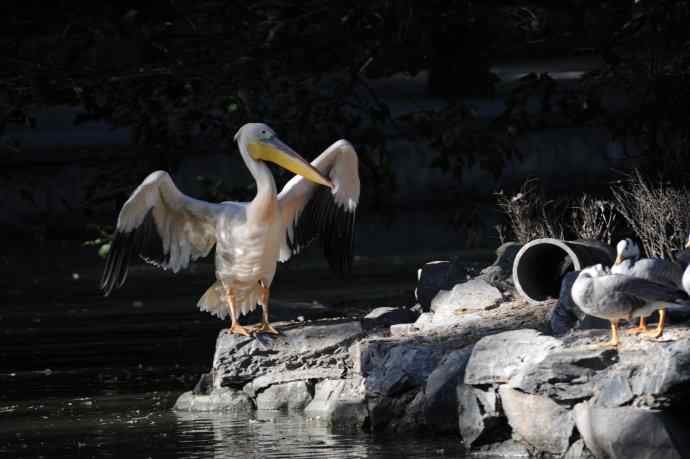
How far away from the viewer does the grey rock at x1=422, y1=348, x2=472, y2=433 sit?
28.0 ft

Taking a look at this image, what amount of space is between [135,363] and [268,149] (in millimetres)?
2445

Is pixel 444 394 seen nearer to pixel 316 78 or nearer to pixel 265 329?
pixel 265 329

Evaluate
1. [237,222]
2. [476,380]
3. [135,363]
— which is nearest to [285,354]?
[237,222]

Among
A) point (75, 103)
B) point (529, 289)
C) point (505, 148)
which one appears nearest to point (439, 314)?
point (529, 289)

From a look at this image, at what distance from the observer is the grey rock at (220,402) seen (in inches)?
387

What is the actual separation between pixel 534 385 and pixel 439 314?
2596 millimetres

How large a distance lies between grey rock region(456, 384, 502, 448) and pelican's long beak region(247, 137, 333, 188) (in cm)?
238

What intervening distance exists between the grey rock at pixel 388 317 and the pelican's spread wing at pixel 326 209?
499mm

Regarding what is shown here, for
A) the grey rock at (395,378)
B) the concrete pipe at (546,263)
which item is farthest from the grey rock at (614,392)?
the concrete pipe at (546,263)

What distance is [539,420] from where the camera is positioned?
25.4ft

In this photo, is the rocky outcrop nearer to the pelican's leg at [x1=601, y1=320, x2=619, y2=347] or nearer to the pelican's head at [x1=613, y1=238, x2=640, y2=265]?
the pelican's leg at [x1=601, y1=320, x2=619, y2=347]

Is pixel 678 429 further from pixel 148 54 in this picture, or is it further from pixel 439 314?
pixel 148 54

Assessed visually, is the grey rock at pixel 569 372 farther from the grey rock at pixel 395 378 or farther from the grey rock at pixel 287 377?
the grey rock at pixel 287 377

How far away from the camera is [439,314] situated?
1020cm
